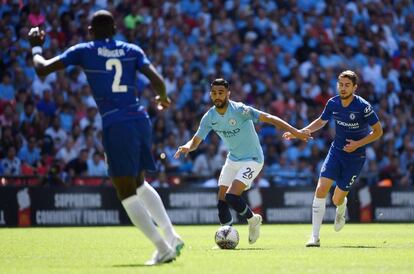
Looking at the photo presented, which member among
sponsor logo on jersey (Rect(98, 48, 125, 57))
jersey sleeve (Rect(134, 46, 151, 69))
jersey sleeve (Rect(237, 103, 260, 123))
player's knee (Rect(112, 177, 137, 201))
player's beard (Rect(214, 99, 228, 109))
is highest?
sponsor logo on jersey (Rect(98, 48, 125, 57))

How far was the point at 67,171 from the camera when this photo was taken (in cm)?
2453

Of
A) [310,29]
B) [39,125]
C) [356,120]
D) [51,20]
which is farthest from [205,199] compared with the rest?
[356,120]

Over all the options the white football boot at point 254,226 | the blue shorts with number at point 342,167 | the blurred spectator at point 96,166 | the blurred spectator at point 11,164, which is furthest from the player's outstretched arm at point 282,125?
the blurred spectator at point 96,166

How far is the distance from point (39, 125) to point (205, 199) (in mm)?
4495

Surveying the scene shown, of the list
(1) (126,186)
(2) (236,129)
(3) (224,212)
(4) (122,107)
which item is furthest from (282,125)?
(1) (126,186)

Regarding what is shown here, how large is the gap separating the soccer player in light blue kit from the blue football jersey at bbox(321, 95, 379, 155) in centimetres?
126

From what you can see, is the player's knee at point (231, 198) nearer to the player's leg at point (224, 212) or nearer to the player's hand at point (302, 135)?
the player's leg at point (224, 212)

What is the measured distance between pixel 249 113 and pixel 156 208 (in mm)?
3849

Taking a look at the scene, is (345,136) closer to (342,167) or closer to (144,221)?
(342,167)

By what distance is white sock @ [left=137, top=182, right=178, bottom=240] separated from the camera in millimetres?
11224

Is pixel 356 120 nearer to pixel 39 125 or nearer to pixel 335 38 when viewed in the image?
pixel 39 125

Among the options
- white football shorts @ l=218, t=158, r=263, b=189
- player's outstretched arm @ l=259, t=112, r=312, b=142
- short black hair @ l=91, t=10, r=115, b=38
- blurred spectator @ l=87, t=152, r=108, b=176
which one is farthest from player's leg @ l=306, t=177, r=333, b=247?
blurred spectator @ l=87, t=152, r=108, b=176

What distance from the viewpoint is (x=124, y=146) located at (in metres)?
10.8

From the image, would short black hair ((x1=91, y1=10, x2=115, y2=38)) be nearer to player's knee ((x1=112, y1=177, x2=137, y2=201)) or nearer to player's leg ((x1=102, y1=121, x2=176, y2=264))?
player's leg ((x1=102, y1=121, x2=176, y2=264))
